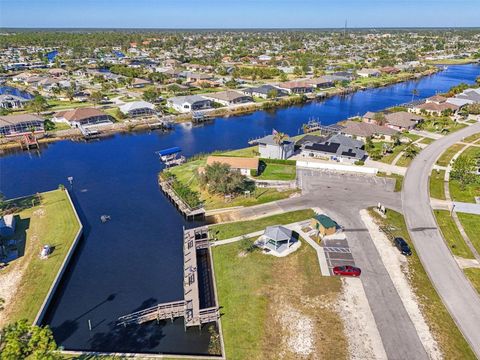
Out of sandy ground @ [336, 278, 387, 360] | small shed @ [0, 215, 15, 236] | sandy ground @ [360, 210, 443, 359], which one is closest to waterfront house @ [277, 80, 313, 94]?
sandy ground @ [360, 210, 443, 359]

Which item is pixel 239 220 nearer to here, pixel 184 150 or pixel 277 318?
pixel 277 318

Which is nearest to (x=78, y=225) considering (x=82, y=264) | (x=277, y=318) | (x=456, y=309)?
(x=82, y=264)

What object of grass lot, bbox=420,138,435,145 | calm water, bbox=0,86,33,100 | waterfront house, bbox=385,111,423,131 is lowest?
grass lot, bbox=420,138,435,145

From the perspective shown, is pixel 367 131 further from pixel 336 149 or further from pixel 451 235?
pixel 451 235

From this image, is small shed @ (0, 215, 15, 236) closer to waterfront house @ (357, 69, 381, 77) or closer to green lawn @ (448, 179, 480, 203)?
green lawn @ (448, 179, 480, 203)

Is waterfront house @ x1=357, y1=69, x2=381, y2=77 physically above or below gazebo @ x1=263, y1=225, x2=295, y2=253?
above

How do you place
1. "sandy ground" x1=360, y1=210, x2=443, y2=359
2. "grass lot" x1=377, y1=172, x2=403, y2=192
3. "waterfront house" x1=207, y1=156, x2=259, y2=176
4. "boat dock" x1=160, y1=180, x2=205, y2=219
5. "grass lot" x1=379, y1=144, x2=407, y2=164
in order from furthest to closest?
"grass lot" x1=379, y1=144, x2=407, y2=164
"waterfront house" x1=207, y1=156, x2=259, y2=176
"grass lot" x1=377, y1=172, x2=403, y2=192
"boat dock" x1=160, y1=180, x2=205, y2=219
"sandy ground" x1=360, y1=210, x2=443, y2=359
